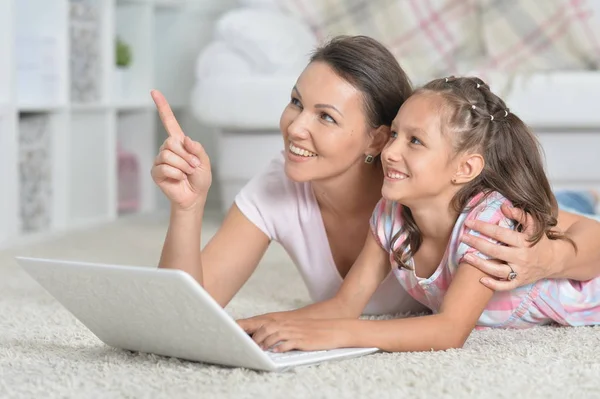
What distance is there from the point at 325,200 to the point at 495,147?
0.33 metres

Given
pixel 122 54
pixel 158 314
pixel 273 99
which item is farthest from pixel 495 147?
pixel 122 54

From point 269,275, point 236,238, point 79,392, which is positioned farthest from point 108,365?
point 269,275

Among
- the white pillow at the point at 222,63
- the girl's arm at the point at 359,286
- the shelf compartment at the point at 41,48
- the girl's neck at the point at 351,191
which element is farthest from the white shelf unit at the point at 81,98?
the girl's arm at the point at 359,286

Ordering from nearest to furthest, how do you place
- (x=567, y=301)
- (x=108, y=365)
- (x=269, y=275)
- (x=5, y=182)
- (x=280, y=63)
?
(x=108, y=365)
(x=567, y=301)
(x=269, y=275)
(x=5, y=182)
(x=280, y=63)

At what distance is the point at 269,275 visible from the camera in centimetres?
214

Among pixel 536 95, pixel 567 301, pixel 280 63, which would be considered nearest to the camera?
pixel 567 301

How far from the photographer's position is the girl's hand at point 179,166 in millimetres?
1315

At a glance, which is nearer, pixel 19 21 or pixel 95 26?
pixel 19 21

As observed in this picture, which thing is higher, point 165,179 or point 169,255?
point 165,179

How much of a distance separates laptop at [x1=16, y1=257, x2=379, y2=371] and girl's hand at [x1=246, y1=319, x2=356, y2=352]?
0.01 m

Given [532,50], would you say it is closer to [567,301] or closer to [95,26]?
[95,26]

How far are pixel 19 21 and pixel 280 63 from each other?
768mm

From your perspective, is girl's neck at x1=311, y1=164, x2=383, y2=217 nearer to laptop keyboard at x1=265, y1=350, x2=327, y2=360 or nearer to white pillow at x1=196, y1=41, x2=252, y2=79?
laptop keyboard at x1=265, y1=350, x2=327, y2=360

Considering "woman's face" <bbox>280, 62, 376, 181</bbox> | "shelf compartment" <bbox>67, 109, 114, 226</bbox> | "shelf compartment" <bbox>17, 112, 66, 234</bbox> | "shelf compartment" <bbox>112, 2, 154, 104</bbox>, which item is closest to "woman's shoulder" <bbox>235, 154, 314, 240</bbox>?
"woman's face" <bbox>280, 62, 376, 181</bbox>
